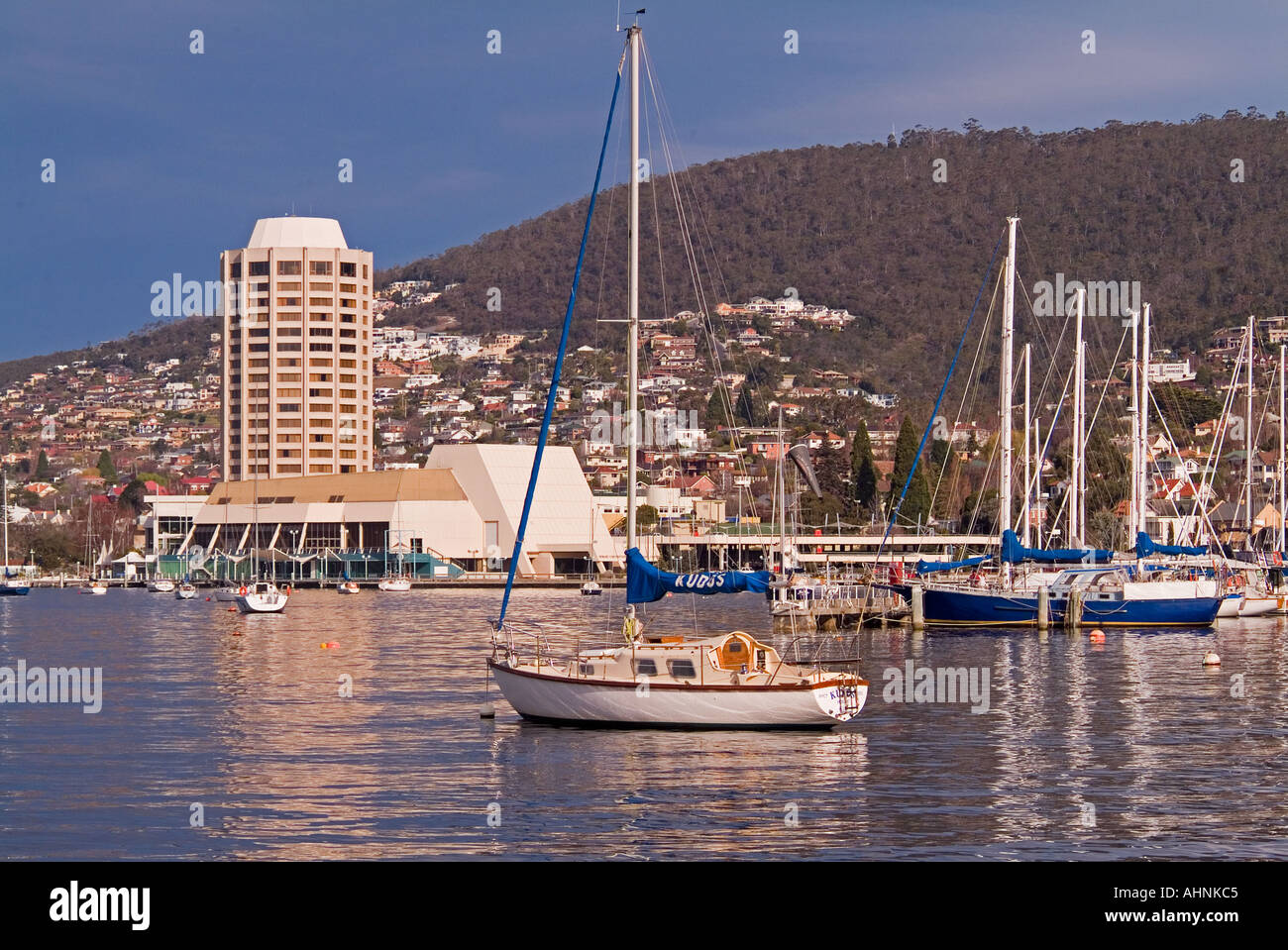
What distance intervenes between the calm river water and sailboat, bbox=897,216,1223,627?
13178mm

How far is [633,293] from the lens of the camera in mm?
28734

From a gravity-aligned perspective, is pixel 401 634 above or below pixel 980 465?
below

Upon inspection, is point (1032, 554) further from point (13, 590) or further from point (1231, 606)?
point (13, 590)

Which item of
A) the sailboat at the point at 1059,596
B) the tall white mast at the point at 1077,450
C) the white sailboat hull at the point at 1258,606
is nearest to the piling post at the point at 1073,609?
the sailboat at the point at 1059,596

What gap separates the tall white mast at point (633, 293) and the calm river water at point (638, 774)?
430 cm

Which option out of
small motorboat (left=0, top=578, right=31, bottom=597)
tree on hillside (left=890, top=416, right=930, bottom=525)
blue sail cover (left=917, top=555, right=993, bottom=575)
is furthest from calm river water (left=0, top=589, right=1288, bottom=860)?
small motorboat (left=0, top=578, right=31, bottom=597)

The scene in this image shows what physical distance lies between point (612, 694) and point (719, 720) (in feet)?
6.24

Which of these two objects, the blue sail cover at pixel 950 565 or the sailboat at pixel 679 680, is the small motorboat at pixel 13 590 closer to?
the blue sail cover at pixel 950 565

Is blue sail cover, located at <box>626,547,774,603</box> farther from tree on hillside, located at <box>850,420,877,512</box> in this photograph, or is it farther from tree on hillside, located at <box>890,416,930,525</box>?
tree on hillside, located at <box>850,420,877,512</box>

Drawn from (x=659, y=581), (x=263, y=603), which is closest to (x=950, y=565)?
(x=263, y=603)

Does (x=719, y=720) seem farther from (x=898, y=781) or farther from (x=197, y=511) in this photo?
(x=197, y=511)

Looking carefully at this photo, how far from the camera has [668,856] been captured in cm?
1792

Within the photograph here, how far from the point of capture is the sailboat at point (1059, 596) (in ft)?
194
